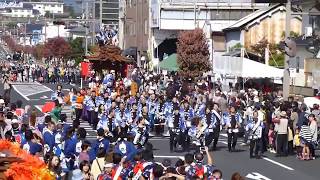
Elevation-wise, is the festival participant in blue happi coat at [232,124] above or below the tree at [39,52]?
below

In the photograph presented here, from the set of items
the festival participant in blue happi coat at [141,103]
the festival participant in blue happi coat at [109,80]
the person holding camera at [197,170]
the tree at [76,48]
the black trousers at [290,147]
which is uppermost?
the tree at [76,48]

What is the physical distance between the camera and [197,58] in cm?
5128

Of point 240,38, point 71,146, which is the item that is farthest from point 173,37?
point 71,146

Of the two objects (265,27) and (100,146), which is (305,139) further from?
(265,27)

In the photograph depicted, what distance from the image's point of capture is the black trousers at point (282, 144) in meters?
24.9

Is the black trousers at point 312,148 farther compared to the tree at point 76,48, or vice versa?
the tree at point 76,48

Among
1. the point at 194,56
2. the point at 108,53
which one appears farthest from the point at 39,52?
the point at 108,53

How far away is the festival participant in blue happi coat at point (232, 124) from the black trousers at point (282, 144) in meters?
1.37

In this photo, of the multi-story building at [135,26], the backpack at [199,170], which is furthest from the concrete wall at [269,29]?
the backpack at [199,170]

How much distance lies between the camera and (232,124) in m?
25.2

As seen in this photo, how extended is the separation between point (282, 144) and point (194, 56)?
26343 mm

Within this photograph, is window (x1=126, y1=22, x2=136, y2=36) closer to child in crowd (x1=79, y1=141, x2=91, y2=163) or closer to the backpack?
child in crowd (x1=79, y1=141, x2=91, y2=163)

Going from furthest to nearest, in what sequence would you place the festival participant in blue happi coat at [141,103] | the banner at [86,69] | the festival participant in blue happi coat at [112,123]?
the banner at [86,69] < the festival participant in blue happi coat at [141,103] < the festival participant in blue happi coat at [112,123]

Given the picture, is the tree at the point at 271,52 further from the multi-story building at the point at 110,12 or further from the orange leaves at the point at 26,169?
the multi-story building at the point at 110,12
